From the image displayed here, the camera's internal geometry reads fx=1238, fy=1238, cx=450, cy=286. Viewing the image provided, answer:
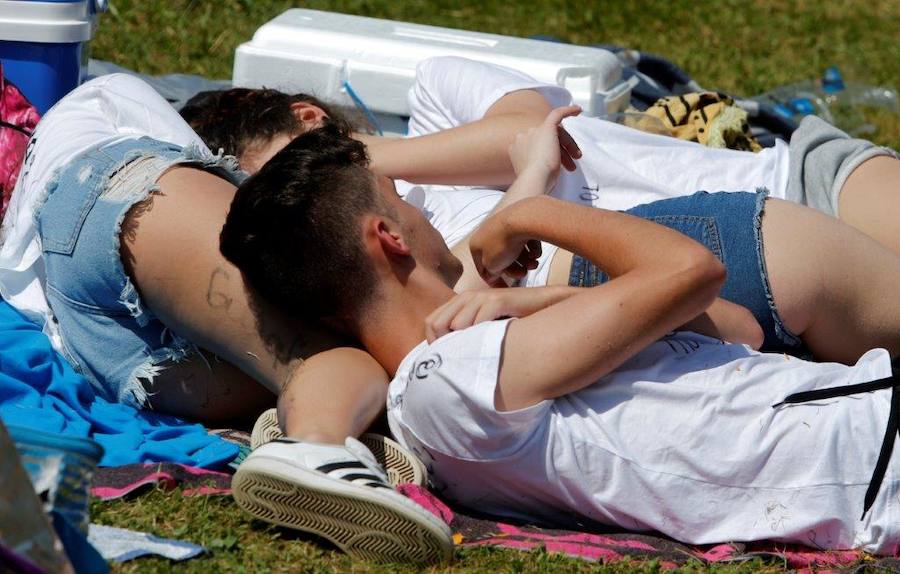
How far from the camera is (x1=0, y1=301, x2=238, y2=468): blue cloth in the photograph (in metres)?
2.70

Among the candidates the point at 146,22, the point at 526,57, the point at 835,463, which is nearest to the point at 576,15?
the point at 146,22

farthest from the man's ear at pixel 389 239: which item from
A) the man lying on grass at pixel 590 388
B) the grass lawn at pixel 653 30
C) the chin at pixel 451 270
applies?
the grass lawn at pixel 653 30

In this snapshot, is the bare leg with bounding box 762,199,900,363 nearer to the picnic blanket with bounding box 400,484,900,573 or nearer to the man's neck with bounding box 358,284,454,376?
the picnic blanket with bounding box 400,484,900,573

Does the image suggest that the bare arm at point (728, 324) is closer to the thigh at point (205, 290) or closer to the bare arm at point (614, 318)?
the bare arm at point (614, 318)

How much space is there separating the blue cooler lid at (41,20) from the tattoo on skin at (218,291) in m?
1.44

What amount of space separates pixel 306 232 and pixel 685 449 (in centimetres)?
87

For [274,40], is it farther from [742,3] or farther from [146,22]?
[742,3]

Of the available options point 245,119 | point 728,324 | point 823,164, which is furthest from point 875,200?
point 245,119

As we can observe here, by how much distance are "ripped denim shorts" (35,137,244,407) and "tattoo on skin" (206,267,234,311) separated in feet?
0.56

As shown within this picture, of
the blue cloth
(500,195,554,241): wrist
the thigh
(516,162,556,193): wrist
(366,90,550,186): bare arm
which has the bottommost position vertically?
the blue cloth

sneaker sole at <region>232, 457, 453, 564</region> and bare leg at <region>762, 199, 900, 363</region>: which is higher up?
bare leg at <region>762, 199, 900, 363</region>

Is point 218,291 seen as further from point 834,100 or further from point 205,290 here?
point 834,100

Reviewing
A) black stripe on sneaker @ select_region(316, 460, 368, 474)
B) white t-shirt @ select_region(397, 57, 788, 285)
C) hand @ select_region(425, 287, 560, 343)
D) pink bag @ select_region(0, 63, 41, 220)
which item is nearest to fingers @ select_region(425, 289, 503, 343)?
hand @ select_region(425, 287, 560, 343)

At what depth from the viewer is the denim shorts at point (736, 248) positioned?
2807 millimetres
